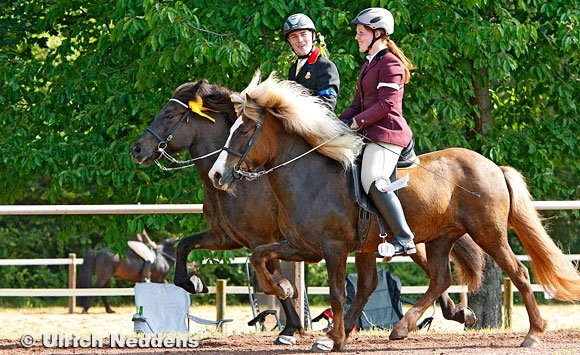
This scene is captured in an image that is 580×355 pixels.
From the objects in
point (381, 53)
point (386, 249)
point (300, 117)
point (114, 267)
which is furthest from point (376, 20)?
point (114, 267)

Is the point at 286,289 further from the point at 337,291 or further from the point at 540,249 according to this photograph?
the point at 540,249

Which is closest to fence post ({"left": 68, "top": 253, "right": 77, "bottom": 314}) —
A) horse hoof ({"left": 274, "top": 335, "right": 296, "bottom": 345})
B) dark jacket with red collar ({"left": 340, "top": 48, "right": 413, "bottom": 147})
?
horse hoof ({"left": 274, "top": 335, "right": 296, "bottom": 345})

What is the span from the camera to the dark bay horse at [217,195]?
28.6 feet

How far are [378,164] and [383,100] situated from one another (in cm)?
48

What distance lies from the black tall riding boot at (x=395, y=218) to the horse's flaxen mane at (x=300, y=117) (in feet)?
1.15

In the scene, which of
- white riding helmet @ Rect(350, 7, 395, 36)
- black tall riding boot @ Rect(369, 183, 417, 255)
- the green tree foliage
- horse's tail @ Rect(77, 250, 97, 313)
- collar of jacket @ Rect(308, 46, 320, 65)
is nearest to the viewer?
black tall riding boot @ Rect(369, 183, 417, 255)

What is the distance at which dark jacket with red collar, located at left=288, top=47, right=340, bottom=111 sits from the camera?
8.37m

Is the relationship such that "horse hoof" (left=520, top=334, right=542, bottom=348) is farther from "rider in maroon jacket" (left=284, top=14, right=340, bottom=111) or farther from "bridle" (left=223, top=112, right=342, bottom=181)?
"rider in maroon jacket" (left=284, top=14, right=340, bottom=111)

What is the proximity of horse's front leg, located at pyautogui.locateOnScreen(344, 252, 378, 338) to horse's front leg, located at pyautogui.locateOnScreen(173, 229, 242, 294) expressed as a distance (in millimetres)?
1299

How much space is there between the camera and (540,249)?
324 inches

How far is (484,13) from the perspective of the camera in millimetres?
11844

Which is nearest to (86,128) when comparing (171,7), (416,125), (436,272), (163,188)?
(163,188)

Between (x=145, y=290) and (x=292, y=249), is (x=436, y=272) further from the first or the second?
(x=145, y=290)

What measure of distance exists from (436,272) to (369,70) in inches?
73.2
